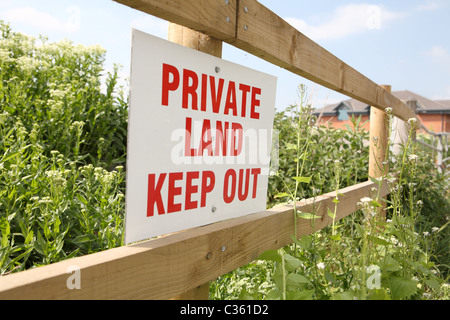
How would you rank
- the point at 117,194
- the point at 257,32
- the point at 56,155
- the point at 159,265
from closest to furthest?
the point at 159,265 < the point at 257,32 < the point at 117,194 < the point at 56,155

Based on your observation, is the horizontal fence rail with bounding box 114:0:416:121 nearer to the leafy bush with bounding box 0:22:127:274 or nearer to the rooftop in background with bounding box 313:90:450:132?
the leafy bush with bounding box 0:22:127:274

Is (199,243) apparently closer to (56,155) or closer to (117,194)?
(117,194)

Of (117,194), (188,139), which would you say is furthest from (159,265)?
(117,194)

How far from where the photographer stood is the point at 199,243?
4.25 feet

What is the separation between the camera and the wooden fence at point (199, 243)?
0.95 meters

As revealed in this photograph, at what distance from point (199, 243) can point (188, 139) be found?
14.2 inches

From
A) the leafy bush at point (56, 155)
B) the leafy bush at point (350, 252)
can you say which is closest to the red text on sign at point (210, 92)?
the leafy bush at point (350, 252)

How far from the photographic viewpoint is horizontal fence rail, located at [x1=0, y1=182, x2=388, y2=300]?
0.90 meters

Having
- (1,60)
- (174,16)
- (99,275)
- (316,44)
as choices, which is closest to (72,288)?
(99,275)

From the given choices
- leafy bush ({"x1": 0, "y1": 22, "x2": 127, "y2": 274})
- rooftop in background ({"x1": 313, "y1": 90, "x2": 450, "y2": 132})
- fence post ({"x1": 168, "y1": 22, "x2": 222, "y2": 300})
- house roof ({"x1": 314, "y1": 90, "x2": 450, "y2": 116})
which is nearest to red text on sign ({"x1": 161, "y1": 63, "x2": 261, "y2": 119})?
fence post ({"x1": 168, "y1": 22, "x2": 222, "y2": 300})

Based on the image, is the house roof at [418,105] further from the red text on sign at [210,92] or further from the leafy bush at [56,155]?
the red text on sign at [210,92]
